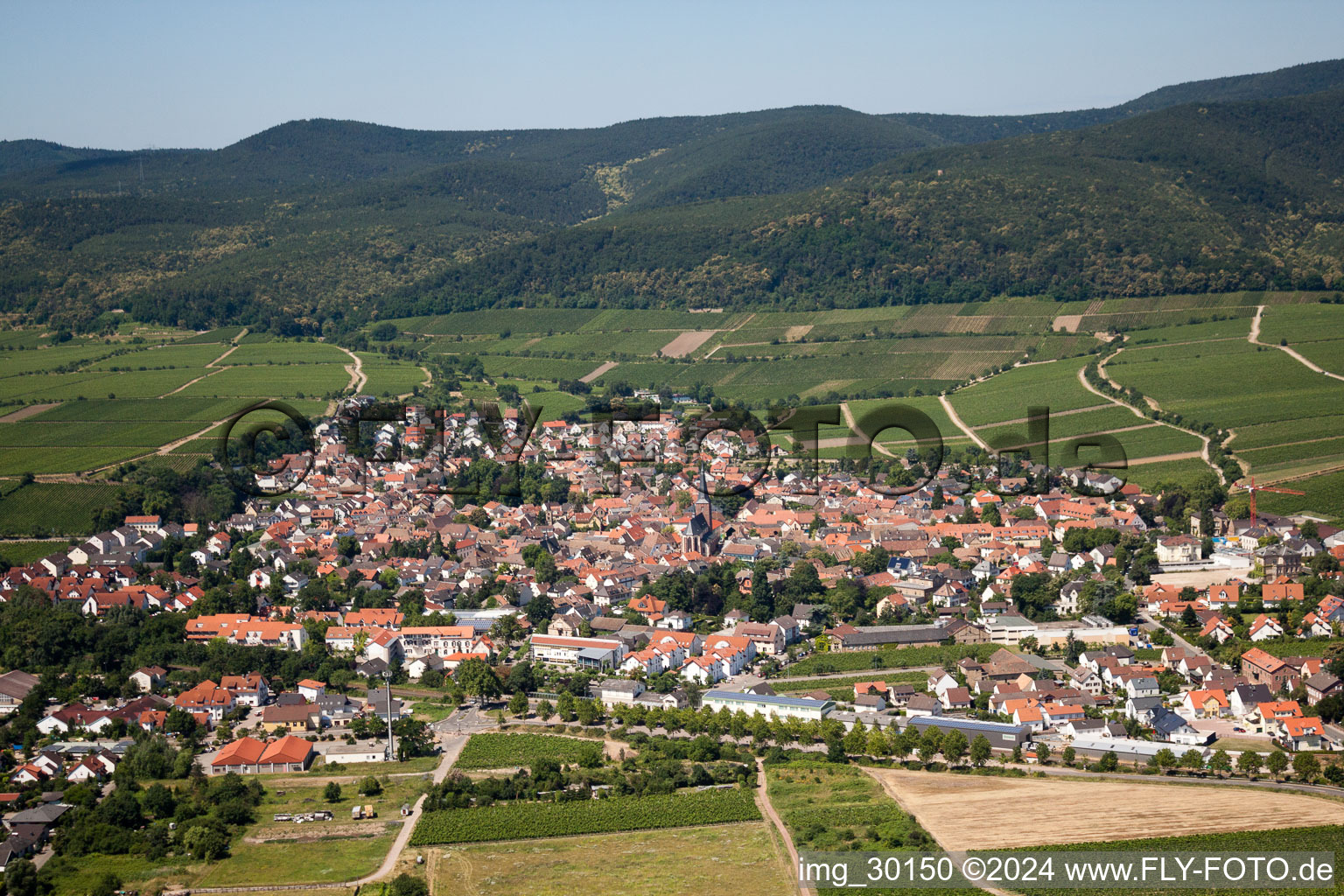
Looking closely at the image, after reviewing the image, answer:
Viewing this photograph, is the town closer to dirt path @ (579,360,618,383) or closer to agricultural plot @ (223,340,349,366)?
dirt path @ (579,360,618,383)

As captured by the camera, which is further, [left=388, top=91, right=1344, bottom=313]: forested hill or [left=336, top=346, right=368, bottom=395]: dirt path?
[left=388, top=91, right=1344, bottom=313]: forested hill

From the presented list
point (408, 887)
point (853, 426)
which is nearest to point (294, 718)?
point (408, 887)

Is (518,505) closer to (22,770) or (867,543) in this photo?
(867,543)

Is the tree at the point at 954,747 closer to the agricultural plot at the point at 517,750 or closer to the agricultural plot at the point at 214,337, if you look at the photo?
the agricultural plot at the point at 517,750

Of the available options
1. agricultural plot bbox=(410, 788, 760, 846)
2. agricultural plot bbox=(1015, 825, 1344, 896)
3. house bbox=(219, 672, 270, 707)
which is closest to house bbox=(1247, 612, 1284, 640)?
agricultural plot bbox=(1015, 825, 1344, 896)

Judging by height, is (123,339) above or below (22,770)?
above

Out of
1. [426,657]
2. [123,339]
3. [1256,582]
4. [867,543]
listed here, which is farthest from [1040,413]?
[123,339]

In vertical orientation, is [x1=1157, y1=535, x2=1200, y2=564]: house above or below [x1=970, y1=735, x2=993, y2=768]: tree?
above
